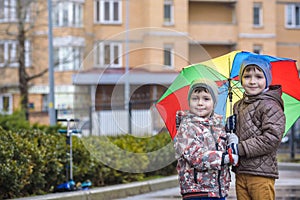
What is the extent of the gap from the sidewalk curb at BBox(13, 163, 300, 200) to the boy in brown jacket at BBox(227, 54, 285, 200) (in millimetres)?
4871

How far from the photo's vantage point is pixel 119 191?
1212 cm

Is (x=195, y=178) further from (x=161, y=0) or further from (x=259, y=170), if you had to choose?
(x=161, y=0)

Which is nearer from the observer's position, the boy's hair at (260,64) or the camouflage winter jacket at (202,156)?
the camouflage winter jacket at (202,156)

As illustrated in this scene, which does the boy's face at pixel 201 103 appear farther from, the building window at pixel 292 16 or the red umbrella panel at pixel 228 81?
the building window at pixel 292 16

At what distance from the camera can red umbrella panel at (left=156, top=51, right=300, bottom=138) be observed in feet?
22.0

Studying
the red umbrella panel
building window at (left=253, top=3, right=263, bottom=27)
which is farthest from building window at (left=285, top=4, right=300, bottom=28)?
the red umbrella panel

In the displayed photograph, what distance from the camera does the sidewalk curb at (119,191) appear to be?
1077 centimetres

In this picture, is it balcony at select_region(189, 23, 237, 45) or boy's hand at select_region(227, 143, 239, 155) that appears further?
balcony at select_region(189, 23, 237, 45)

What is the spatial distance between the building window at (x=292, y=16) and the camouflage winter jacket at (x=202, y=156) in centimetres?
5018

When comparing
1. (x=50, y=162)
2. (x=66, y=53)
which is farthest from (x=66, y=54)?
(x=50, y=162)

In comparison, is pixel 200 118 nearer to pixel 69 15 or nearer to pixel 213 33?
pixel 69 15

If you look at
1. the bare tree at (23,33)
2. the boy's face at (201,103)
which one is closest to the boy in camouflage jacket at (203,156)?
the boy's face at (201,103)

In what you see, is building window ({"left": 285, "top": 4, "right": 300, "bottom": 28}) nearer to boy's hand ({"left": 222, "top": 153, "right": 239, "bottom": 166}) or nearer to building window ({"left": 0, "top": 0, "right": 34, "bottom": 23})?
building window ({"left": 0, "top": 0, "right": 34, "bottom": 23})

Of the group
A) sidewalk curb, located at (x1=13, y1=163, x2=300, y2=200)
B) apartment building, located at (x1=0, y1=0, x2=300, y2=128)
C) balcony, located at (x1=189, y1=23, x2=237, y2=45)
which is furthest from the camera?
balcony, located at (x1=189, y1=23, x2=237, y2=45)
